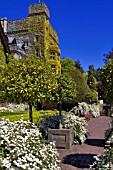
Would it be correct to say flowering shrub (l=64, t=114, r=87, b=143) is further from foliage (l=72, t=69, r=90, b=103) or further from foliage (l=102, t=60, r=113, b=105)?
foliage (l=72, t=69, r=90, b=103)

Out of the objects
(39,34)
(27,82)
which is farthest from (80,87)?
(27,82)

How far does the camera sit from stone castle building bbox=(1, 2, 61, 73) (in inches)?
1359

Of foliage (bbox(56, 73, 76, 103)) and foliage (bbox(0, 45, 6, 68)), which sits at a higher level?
foliage (bbox(0, 45, 6, 68))

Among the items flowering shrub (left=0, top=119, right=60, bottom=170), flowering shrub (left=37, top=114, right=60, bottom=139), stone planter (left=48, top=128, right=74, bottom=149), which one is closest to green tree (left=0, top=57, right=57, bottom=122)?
flowering shrub (left=37, top=114, right=60, bottom=139)

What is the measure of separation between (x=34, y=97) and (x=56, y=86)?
111 cm

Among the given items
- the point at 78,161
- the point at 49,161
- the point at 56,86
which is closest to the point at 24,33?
the point at 56,86

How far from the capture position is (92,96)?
80.3 feet

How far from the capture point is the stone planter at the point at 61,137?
8758mm

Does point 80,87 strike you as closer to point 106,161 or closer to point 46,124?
point 46,124

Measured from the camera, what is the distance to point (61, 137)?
8883 millimetres

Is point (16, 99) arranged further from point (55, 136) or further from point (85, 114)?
point (85, 114)

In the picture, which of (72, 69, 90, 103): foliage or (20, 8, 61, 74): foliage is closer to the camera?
(72, 69, 90, 103): foliage

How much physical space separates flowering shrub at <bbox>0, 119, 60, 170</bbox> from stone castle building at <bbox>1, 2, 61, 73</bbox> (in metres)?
29.3

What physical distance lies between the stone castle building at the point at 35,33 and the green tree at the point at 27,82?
24.4 meters
